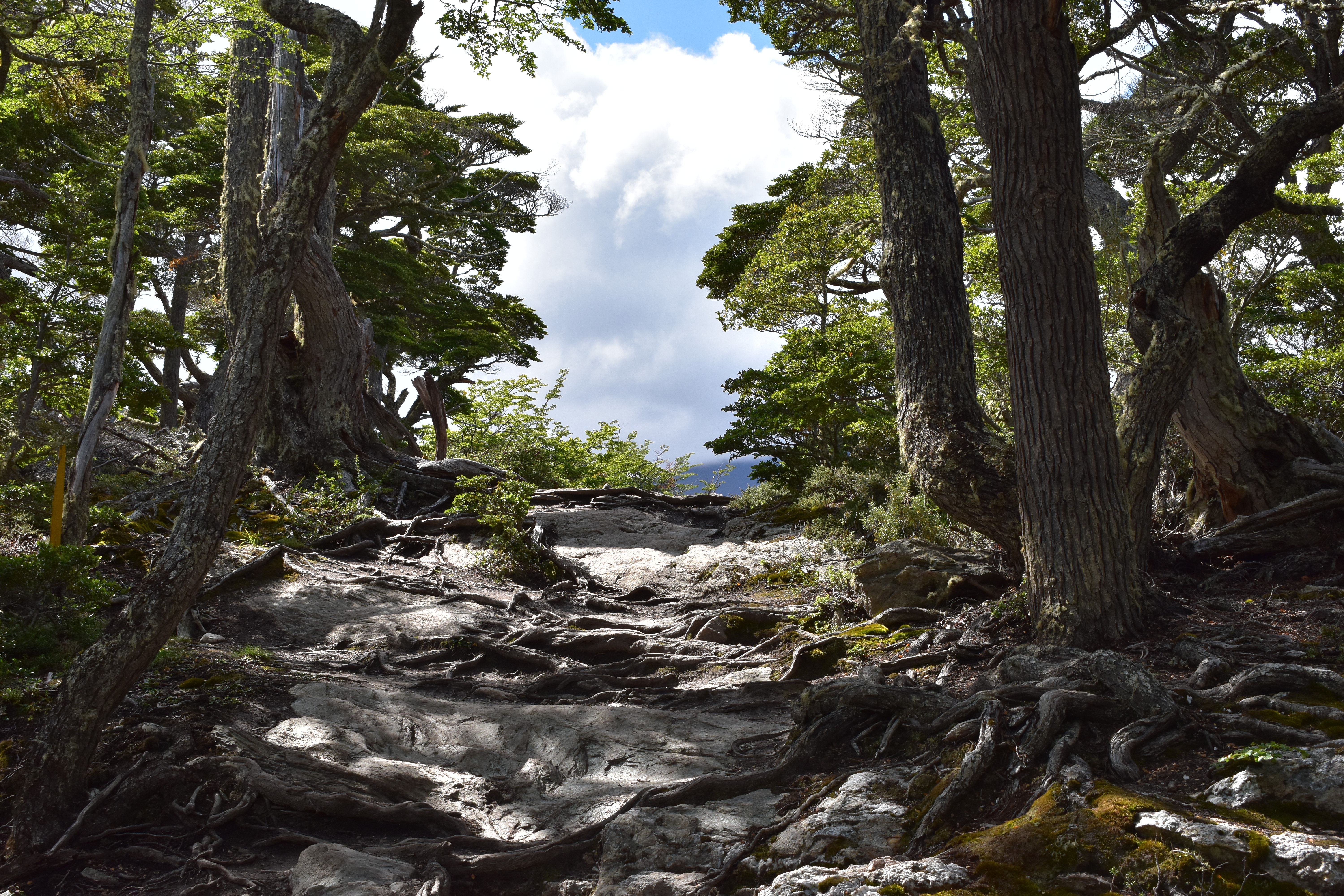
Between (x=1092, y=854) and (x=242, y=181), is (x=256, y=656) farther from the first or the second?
(x=242, y=181)

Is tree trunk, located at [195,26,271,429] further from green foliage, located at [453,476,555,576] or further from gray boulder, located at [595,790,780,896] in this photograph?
gray boulder, located at [595,790,780,896]

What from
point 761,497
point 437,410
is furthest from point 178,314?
point 761,497

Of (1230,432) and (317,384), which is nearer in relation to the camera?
(1230,432)

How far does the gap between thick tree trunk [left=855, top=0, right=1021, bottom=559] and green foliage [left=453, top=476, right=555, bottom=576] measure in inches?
208

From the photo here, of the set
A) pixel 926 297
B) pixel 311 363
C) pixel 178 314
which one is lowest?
pixel 926 297

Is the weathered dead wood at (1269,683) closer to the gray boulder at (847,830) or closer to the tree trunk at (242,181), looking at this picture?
the gray boulder at (847,830)

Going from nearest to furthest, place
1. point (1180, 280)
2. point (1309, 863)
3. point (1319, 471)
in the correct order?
point (1309, 863), point (1180, 280), point (1319, 471)

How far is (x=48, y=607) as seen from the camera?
5.52 metres

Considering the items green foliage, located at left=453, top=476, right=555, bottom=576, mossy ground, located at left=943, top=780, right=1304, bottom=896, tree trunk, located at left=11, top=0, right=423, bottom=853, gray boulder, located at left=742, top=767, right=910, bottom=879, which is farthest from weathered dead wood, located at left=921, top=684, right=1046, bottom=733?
green foliage, located at left=453, top=476, right=555, bottom=576

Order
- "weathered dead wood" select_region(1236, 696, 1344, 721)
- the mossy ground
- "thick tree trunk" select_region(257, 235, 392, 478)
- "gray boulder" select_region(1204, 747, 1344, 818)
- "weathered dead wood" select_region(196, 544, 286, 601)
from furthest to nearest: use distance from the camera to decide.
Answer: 1. "thick tree trunk" select_region(257, 235, 392, 478)
2. "weathered dead wood" select_region(196, 544, 286, 601)
3. "weathered dead wood" select_region(1236, 696, 1344, 721)
4. "gray boulder" select_region(1204, 747, 1344, 818)
5. the mossy ground

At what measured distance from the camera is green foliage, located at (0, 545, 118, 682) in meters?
5.13

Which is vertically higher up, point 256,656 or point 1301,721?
point 256,656

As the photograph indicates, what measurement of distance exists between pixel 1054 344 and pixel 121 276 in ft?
25.8

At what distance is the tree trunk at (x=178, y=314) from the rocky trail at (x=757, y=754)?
1541 cm
